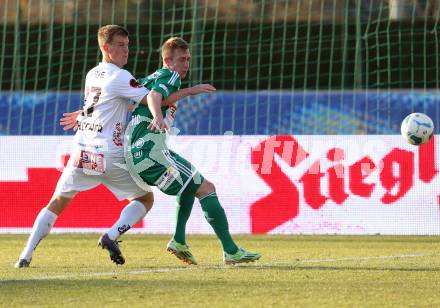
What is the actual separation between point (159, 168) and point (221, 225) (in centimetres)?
68

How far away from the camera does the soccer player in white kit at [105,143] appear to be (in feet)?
27.6

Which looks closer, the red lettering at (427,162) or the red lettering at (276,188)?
the red lettering at (427,162)

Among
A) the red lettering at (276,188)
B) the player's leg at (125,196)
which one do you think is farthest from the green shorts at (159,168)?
the red lettering at (276,188)

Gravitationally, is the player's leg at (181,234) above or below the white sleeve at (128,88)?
below

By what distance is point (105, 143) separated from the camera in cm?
845

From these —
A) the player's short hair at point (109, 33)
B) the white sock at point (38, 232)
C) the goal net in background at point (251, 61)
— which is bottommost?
the white sock at point (38, 232)

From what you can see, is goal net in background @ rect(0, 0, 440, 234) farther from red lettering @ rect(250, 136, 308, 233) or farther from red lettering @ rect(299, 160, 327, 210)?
red lettering @ rect(299, 160, 327, 210)

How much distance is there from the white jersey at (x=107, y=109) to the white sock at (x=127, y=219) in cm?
44

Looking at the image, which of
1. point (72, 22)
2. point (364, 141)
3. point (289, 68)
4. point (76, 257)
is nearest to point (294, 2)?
point (289, 68)

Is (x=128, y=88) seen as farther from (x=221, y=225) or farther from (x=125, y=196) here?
(x=221, y=225)

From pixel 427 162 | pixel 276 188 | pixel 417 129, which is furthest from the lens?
pixel 276 188

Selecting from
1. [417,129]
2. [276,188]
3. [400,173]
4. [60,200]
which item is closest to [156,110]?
[60,200]

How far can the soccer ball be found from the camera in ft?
34.9

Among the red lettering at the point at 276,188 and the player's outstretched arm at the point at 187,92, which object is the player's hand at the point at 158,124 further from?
the red lettering at the point at 276,188
